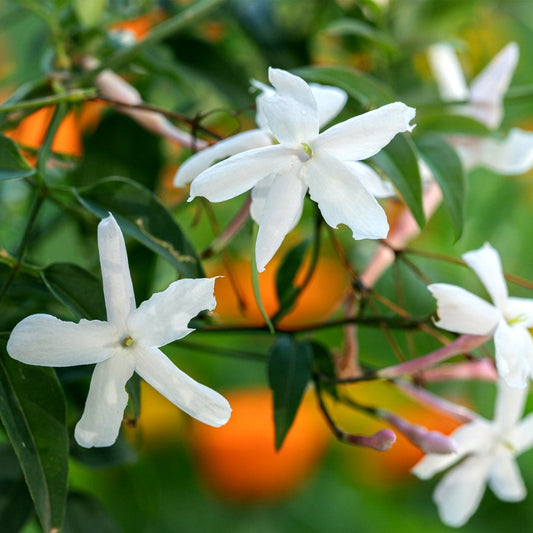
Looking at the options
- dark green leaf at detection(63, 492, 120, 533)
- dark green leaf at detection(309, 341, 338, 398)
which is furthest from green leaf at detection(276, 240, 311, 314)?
dark green leaf at detection(63, 492, 120, 533)

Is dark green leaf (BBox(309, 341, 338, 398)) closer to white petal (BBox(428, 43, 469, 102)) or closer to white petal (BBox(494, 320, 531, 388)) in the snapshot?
white petal (BBox(494, 320, 531, 388))

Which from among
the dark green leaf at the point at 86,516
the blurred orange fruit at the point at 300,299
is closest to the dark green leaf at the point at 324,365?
the dark green leaf at the point at 86,516

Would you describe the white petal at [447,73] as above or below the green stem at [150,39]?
below

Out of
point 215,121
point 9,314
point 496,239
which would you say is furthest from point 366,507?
point 9,314

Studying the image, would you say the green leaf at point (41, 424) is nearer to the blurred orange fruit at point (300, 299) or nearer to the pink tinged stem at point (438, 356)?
the pink tinged stem at point (438, 356)

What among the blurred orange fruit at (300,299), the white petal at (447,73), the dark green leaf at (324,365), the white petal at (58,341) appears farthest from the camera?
the blurred orange fruit at (300,299)

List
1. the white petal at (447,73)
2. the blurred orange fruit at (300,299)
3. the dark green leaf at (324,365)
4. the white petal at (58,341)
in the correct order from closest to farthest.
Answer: the white petal at (58,341), the dark green leaf at (324,365), the white petal at (447,73), the blurred orange fruit at (300,299)

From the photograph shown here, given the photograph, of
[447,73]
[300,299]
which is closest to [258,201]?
[447,73]

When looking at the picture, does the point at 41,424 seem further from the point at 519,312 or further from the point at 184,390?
the point at 519,312

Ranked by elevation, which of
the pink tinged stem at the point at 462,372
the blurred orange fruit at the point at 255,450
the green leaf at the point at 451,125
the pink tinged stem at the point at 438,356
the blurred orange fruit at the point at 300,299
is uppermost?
the green leaf at the point at 451,125
